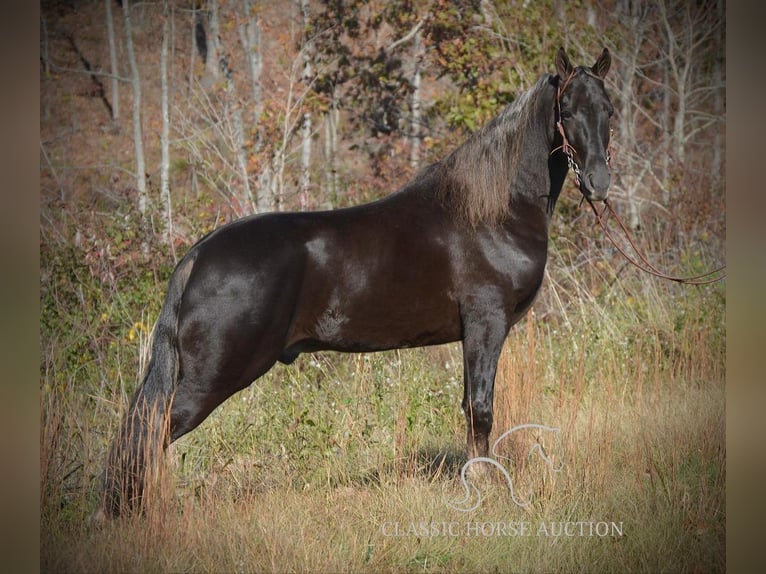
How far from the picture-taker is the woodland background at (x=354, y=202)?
12.6 feet

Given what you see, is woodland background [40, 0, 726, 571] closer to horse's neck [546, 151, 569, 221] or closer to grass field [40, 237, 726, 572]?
grass field [40, 237, 726, 572]

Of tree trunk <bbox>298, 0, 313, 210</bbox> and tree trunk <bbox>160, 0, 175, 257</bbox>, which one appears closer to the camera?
tree trunk <bbox>160, 0, 175, 257</bbox>

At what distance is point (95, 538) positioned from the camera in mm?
3391

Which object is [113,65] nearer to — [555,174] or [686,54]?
[555,174]

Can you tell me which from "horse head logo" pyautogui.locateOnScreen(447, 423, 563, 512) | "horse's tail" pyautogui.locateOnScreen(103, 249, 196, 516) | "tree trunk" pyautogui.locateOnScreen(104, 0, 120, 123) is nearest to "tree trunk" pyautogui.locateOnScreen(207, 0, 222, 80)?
"tree trunk" pyautogui.locateOnScreen(104, 0, 120, 123)

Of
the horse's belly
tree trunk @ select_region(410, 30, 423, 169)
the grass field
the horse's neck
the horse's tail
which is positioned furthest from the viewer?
tree trunk @ select_region(410, 30, 423, 169)

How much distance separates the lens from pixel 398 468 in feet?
13.4

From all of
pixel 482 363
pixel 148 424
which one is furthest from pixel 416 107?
pixel 148 424

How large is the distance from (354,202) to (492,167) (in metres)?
3.38

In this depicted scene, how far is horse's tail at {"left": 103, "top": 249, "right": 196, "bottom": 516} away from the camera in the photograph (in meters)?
3.39

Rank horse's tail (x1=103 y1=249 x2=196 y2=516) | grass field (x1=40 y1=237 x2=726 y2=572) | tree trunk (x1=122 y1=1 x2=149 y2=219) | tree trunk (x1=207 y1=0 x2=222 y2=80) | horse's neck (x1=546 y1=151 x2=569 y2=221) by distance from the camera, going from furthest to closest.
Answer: tree trunk (x1=207 y1=0 x2=222 y2=80)
tree trunk (x1=122 y1=1 x2=149 y2=219)
horse's neck (x1=546 y1=151 x2=569 y2=221)
grass field (x1=40 y1=237 x2=726 y2=572)
horse's tail (x1=103 y1=249 x2=196 y2=516)

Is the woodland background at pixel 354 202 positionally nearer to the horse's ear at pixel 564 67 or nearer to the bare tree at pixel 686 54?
the bare tree at pixel 686 54

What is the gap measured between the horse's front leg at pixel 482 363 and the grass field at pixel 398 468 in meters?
0.33

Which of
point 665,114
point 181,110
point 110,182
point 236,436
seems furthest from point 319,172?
point 236,436
